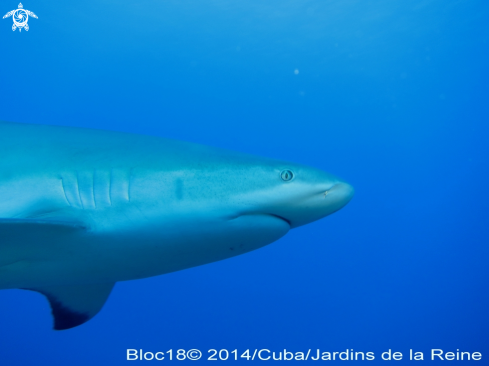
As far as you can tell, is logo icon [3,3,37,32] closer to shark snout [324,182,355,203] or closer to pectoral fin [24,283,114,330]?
pectoral fin [24,283,114,330]

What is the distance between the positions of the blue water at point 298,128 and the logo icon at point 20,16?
392mm

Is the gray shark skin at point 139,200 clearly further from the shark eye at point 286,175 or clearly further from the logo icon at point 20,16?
the logo icon at point 20,16

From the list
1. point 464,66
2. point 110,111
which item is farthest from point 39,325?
point 464,66

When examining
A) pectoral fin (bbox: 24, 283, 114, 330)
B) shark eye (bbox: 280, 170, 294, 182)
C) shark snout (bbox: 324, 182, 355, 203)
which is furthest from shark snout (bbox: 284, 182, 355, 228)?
pectoral fin (bbox: 24, 283, 114, 330)

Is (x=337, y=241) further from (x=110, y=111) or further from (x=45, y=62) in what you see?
(x=45, y=62)

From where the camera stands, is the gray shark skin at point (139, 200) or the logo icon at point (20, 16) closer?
the gray shark skin at point (139, 200)

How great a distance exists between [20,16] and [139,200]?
82.6 feet

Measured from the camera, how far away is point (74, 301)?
2.13 m

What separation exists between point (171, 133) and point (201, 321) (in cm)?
1509

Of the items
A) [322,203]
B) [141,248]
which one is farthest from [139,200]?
[322,203]

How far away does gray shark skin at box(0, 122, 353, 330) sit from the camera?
127cm

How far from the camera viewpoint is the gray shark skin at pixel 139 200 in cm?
127

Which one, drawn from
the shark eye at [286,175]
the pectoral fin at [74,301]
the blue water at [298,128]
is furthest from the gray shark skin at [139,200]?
the blue water at [298,128]

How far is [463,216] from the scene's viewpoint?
2309cm
